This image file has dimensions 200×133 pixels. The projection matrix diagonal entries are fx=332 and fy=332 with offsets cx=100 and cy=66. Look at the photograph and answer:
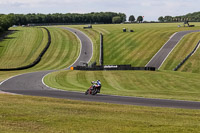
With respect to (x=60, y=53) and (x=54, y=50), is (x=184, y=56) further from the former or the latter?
(x=54, y=50)

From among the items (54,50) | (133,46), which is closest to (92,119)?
(133,46)

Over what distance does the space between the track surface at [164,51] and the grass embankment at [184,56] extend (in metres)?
1.29

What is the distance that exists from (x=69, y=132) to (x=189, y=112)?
1083cm

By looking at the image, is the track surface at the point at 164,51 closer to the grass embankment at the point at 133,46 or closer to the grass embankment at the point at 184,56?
the grass embankment at the point at 184,56

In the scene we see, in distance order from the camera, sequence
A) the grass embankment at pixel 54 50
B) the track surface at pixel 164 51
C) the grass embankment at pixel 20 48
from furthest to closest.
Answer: the grass embankment at pixel 20 48
the grass embankment at pixel 54 50
the track surface at pixel 164 51

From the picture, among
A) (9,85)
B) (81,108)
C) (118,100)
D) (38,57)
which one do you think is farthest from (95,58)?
(81,108)

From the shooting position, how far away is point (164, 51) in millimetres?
87125

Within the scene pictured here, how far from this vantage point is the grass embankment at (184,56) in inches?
2830

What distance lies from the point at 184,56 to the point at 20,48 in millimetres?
52248

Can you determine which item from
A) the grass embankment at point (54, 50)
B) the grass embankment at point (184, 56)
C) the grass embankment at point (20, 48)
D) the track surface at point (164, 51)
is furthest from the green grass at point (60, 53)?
the grass embankment at point (184, 56)

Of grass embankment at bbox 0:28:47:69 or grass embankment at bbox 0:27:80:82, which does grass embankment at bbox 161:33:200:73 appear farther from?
grass embankment at bbox 0:28:47:69

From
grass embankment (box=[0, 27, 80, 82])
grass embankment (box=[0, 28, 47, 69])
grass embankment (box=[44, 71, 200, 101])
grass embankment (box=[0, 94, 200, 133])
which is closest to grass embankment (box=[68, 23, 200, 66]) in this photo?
grass embankment (box=[0, 27, 80, 82])

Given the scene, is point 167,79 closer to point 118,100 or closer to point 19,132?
point 118,100

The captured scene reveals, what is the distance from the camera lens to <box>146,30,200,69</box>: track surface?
77.9 meters
